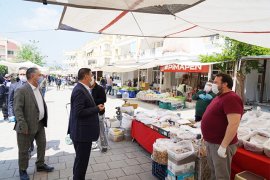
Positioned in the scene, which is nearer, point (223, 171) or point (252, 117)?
point (223, 171)

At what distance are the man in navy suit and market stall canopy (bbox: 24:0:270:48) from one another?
1.09 metres

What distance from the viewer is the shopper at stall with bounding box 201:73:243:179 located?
285 cm

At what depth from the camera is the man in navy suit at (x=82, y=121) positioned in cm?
320

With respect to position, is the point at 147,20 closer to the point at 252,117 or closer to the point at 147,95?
the point at 252,117

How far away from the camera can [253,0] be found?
Result: 2.59 m

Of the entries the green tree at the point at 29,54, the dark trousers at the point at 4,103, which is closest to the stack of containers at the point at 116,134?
the dark trousers at the point at 4,103

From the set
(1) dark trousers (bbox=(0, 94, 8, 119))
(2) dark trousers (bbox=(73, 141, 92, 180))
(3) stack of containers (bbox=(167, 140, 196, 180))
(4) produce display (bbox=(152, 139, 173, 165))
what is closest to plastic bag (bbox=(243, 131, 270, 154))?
(3) stack of containers (bbox=(167, 140, 196, 180))

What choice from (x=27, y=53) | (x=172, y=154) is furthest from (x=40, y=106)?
(x=27, y=53)

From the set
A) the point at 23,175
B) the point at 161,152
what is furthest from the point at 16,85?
the point at 161,152

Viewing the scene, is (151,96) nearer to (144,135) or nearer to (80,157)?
(144,135)

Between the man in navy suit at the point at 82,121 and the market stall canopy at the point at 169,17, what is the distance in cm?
109

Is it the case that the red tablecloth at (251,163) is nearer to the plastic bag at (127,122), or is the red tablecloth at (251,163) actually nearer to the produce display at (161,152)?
the produce display at (161,152)

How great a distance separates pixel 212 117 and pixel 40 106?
3.08 m

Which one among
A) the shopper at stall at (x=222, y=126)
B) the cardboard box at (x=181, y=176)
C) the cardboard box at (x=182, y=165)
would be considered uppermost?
the shopper at stall at (x=222, y=126)
